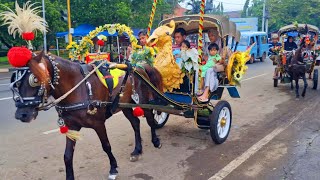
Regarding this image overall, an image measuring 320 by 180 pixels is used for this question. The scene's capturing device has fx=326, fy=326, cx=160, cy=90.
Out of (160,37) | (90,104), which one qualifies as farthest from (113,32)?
(90,104)

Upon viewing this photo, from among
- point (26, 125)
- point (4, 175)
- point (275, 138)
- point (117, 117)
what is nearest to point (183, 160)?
point (275, 138)

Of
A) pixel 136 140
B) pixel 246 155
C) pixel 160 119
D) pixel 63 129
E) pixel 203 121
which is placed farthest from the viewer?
pixel 160 119

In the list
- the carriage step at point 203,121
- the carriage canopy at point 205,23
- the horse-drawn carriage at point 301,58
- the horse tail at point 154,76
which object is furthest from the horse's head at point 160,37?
the horse-drawn carriage at point 301,58

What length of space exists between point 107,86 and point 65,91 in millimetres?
671

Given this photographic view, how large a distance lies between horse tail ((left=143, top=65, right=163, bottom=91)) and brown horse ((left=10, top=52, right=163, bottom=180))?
49 centimetres

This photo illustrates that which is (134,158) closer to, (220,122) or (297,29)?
(220,122)

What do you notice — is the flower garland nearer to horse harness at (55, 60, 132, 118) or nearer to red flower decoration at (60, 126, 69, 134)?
horse harness at (55, 60, 132, 118)

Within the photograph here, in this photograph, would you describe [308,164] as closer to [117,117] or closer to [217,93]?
[217,93]

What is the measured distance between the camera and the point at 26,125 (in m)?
7.07

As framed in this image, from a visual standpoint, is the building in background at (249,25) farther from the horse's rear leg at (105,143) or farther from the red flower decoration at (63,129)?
the red flower decoration at (63,129)

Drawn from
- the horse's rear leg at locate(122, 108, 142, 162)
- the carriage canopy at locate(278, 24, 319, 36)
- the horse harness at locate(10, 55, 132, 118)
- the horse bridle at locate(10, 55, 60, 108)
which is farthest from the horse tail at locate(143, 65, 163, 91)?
the carriage canopy at locate(278, 24, 319, 36)

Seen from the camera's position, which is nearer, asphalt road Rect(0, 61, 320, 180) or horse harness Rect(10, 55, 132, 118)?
horse harness Rect(10, 55, 132, 118)

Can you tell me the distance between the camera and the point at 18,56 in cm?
316

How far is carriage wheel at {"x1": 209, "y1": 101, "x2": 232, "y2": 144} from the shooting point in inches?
220
